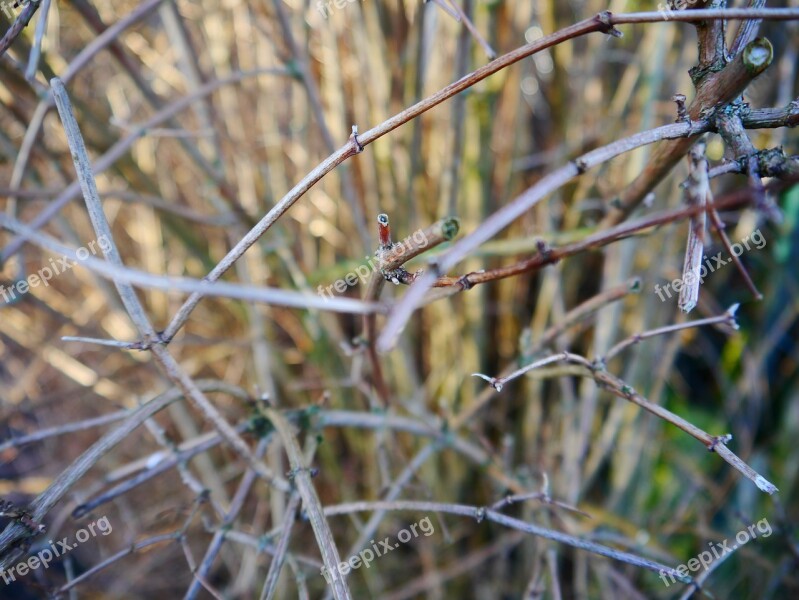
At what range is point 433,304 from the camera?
1.47 meters

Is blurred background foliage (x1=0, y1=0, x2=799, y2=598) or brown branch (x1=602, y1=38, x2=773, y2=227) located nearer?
brown branch (x1=602, y1=38, x2=773, y2=227)

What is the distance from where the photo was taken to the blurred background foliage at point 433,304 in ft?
4.19

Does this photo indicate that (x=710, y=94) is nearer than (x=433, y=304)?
Yes

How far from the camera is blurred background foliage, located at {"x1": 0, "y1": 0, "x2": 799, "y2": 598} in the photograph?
1.28m

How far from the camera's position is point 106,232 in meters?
0.63

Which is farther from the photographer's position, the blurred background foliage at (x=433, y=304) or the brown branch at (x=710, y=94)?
the blurred background foliage at (x=433, y=304)

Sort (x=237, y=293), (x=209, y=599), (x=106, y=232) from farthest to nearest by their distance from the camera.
A: (x=209, y=599) < (x=106, y=232) < (x=237, y=293)

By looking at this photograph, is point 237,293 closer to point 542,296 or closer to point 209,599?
point 542,296

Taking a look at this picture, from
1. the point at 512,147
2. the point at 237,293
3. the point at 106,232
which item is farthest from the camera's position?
the point at 512,147

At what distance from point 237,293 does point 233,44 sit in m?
1.59

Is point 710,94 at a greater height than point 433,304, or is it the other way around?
point 433,304

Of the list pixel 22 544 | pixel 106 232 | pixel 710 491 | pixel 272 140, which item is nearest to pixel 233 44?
pixel 272 140

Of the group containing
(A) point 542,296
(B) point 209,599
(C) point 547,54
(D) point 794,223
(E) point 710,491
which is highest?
(C) point 547,54

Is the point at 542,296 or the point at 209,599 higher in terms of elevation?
the point at 542,296
